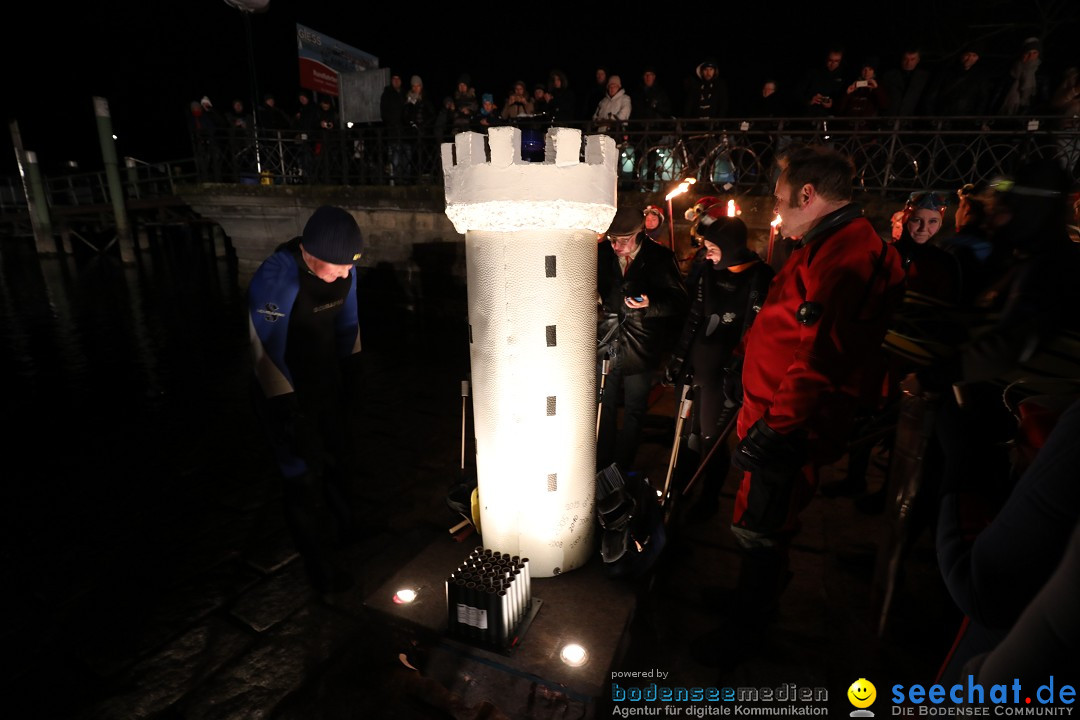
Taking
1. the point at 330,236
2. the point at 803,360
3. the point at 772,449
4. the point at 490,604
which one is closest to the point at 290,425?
the point at 330,236

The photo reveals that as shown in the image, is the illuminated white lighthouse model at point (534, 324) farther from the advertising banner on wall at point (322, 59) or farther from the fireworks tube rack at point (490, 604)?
the advertising banner on wall at point (322, 59)

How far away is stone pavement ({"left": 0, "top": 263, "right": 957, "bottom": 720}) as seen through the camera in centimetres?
271

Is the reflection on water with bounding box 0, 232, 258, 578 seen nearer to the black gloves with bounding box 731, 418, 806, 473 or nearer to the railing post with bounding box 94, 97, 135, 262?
the black gloves with bounding box 731, 418, 806, 473

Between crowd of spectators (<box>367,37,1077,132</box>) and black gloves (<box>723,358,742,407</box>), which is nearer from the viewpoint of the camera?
black gloves (<box>723,358,742,407</box>)

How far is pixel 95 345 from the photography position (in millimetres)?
9273

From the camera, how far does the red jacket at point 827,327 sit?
2.33 metres

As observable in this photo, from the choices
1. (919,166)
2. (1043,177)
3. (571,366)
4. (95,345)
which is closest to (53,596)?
(571,366)

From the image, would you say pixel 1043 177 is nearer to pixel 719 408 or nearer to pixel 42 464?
pixel 719 408

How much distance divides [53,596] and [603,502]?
3.70 metres

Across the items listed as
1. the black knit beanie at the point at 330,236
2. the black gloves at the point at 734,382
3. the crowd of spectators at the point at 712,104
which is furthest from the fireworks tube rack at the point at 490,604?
the crowd of spectators at the point at 712,104

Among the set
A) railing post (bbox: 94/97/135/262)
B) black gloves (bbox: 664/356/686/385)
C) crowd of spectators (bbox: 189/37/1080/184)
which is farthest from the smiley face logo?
railing post (bbox: 94/97/135/262)

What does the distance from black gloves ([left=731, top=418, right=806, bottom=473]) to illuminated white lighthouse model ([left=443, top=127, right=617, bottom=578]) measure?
88 centimetres

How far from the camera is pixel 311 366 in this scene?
3527 mm

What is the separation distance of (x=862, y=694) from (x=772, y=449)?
1.52 m
